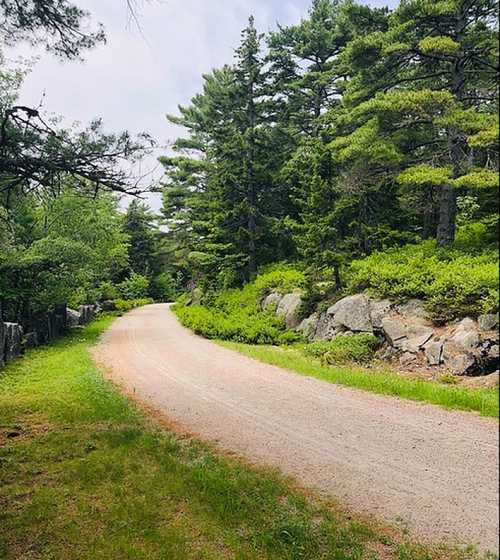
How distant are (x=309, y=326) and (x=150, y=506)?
9.07 metres

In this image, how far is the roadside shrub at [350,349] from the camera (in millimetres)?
→ 9742

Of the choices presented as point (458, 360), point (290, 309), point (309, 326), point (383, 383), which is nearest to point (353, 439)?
point (383, 383)

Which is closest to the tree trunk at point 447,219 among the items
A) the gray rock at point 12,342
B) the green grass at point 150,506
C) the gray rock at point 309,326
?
the gray rock at point 309,326

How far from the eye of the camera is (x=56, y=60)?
426 centimetres

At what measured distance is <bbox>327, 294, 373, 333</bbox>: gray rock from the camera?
10520mm

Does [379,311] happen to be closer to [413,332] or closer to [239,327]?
[413,332]

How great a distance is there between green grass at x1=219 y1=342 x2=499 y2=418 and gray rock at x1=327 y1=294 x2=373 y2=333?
1421 millimetres

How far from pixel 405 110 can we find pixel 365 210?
4205 mm

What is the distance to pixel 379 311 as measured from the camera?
33.6ft

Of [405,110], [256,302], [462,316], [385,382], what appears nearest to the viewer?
[385,382]

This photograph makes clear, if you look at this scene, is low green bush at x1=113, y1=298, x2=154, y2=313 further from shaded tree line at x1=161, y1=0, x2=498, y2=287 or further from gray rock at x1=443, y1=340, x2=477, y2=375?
gray rock at x1=443, y1=340, x2=477, y2=375

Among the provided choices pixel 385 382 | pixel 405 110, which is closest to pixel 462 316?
pixel 385 382

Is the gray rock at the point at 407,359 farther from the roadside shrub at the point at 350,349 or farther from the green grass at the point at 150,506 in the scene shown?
the green grass at the point at 150,506

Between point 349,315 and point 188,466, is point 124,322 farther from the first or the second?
point 188,466
